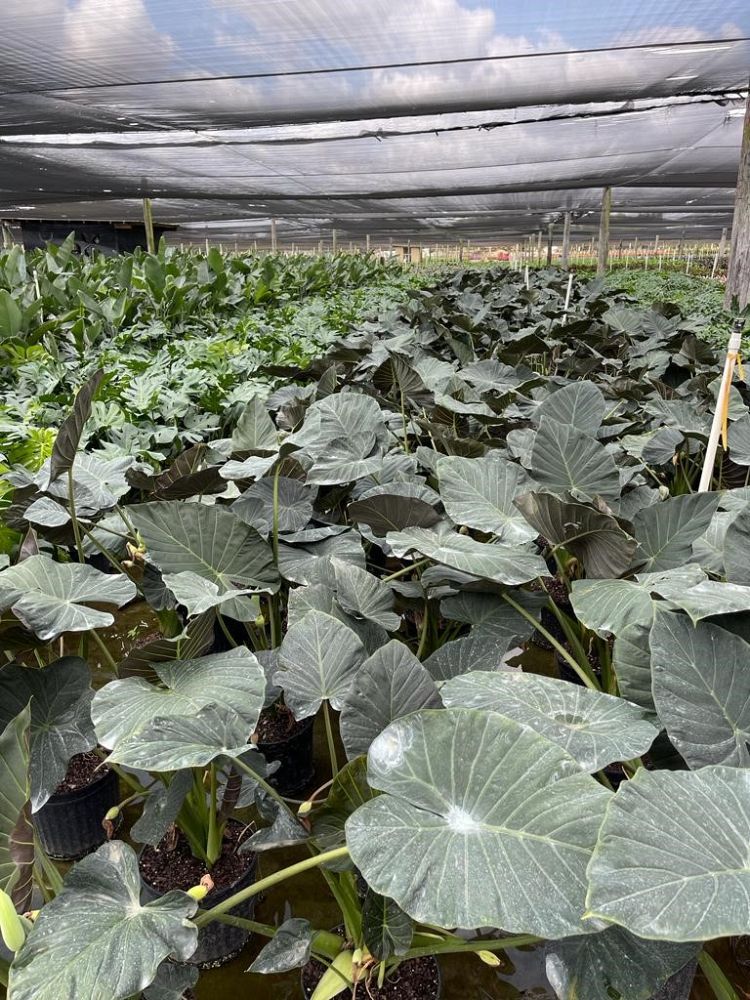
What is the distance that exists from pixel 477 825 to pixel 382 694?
186 mm

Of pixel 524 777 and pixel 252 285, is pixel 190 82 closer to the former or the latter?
pixel 252 285

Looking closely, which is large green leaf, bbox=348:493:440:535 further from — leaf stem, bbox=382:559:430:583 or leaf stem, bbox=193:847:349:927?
leaf stem, bbox=193:847:349:927

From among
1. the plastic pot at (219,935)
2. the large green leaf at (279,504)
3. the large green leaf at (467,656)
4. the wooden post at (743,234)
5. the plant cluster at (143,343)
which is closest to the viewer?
the large green leaf at (467,656)

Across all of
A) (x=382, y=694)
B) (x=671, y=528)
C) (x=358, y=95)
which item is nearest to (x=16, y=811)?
(x=382, y=694)

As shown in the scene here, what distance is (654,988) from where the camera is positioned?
2.19ft

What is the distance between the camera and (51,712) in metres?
1.01

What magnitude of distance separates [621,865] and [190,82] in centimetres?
516

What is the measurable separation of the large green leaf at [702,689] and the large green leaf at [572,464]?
0.50 m

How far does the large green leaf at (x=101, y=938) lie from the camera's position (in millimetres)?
624

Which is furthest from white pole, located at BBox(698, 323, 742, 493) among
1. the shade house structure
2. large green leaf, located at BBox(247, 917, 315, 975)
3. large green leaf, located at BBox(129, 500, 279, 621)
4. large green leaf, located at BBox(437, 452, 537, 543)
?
the shade house structure

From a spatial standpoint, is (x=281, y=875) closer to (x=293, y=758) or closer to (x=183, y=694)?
(x=183, y=694)

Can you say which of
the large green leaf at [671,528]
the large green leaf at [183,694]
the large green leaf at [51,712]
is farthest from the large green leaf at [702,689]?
the large green leaf at [51,712]

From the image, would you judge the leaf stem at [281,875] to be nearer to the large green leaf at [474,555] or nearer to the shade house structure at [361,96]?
the large green leaf at [474,555]

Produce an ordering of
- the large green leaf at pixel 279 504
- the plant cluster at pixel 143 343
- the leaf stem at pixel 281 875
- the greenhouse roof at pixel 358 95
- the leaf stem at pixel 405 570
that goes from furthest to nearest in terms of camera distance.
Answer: the greenhouse roof at pixel 358 95 < the plant cluster at pixel 143 343 < the large green leaf at pixel 279 504 < the leaf stem at pixel 405 570 < the leaf stem at pixel 281 875
